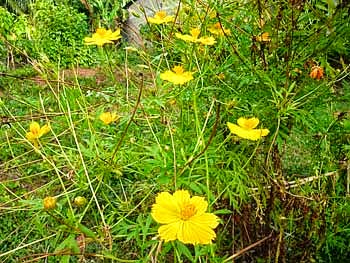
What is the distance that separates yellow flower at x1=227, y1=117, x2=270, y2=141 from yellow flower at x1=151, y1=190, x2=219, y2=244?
0.57ft

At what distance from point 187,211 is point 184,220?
2cm

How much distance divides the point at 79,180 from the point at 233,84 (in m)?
0.40

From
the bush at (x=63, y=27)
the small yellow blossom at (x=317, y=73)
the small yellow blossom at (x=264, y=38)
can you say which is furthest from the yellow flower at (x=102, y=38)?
the bush at (x=63, y=27)

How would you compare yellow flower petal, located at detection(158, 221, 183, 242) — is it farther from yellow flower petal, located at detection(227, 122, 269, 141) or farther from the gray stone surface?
the gray stone surface

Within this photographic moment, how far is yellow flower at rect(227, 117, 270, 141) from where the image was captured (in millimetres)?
922

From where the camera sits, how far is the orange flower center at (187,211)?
2.50ft

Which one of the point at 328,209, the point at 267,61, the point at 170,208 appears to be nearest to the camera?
the point at 170,208

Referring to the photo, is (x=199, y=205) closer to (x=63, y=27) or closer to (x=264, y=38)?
(x=264, y=38)

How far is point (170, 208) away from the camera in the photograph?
2.56 feet

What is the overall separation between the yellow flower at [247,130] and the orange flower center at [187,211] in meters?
0.19

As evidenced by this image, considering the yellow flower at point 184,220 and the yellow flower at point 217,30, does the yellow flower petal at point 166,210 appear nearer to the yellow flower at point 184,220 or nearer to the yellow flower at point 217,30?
the yellow flower at point 184,220

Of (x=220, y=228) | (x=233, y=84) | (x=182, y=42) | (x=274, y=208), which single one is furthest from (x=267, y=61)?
(x=220, y=228)

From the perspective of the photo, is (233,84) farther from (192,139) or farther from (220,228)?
(220,228)

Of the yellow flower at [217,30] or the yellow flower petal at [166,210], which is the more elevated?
the yellow flower at [217,30]
